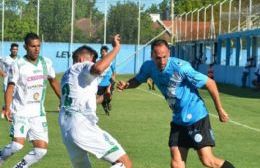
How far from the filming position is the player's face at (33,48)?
1156 centimetres

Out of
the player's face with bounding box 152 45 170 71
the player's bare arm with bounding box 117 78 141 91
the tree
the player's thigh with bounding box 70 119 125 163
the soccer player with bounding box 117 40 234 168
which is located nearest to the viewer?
the player's thigh with bounding box 70 119 125 163

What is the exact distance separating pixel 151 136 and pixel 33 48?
722cm

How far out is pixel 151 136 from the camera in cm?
1838

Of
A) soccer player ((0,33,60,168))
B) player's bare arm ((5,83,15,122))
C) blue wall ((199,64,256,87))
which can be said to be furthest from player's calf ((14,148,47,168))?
blue wall ((199,64,256,87))

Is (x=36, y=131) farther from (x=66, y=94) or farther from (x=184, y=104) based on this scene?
(x=184, y=104)

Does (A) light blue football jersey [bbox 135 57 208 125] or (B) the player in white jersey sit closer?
(B) the player in white jersey

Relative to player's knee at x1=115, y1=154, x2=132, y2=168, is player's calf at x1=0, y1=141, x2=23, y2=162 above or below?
below

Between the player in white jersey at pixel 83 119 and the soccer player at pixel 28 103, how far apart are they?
162 cm

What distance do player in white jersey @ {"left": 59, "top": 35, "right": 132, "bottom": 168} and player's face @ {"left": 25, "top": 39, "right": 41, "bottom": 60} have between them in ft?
5.49

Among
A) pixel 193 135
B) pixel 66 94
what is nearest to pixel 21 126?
pixel 66 94

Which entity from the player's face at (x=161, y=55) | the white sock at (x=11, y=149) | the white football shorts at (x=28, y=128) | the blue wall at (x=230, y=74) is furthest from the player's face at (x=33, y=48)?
the blue wall at (x=230, y=74)

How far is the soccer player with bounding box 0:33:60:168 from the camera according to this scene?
11.5 meters

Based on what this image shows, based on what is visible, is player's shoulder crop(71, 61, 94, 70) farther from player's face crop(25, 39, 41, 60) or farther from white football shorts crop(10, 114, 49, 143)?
white football shorts crop(10, 114, 49, 143)

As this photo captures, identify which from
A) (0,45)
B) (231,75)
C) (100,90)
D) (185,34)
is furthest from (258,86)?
(0,45)
